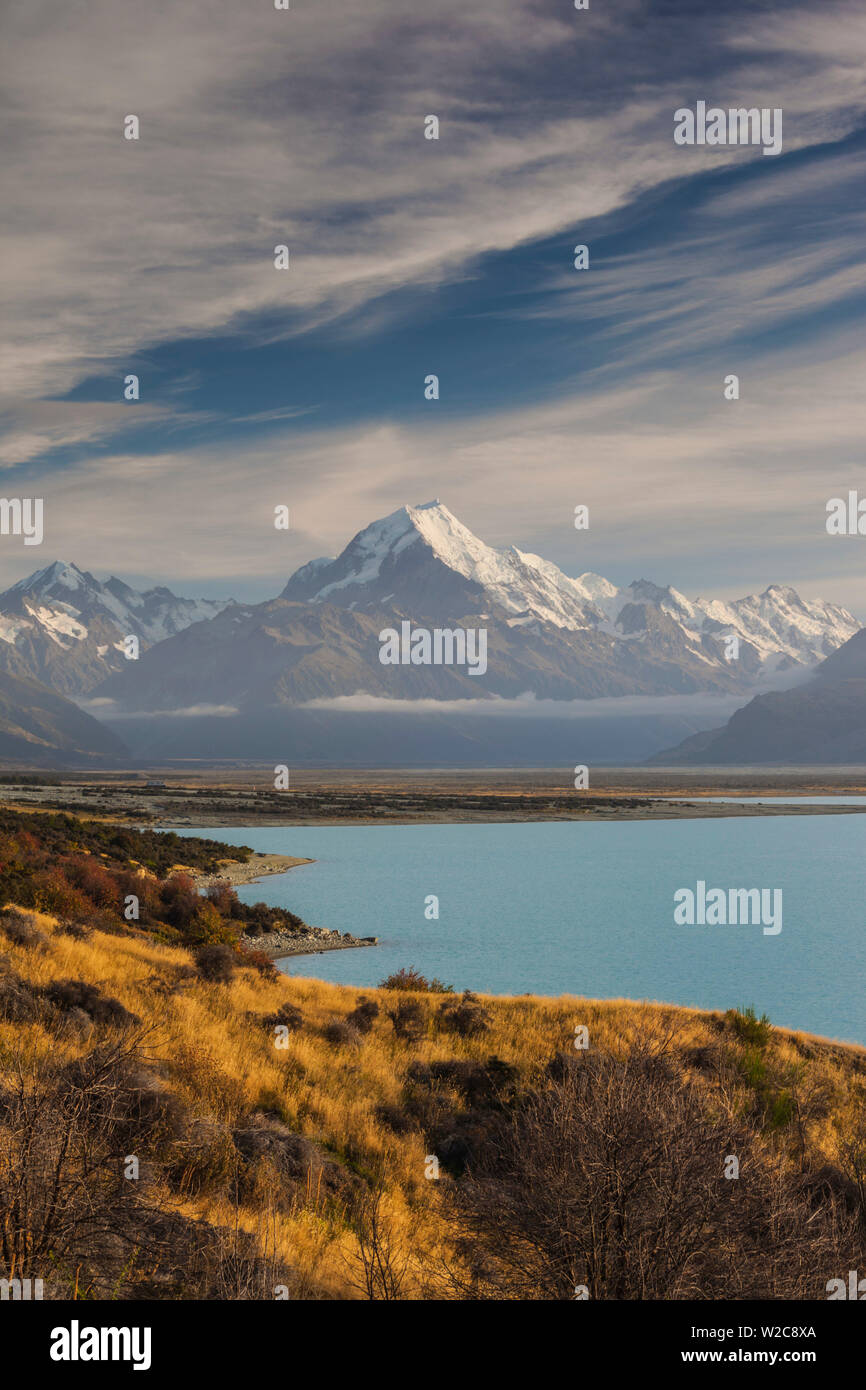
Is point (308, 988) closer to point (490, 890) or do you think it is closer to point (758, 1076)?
point (758, 1076)

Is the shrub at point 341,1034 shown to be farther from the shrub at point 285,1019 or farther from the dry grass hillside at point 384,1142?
the shrub at point 285,1019

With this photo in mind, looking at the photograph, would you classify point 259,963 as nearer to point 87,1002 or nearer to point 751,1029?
point 87,1002

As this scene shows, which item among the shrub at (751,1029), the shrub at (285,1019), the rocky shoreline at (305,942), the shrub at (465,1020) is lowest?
the shrub at (751,1029)

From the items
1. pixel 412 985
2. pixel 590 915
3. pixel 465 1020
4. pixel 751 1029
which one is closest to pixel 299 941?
pixel 412 985

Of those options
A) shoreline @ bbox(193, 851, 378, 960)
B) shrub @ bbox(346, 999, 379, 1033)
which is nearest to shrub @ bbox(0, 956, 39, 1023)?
shrub @ bbox(346, 999, 379, 1033)

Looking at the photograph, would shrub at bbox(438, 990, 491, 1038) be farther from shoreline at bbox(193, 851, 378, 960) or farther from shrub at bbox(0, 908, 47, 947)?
shoreline at bbox(193, 851, 378, 960)

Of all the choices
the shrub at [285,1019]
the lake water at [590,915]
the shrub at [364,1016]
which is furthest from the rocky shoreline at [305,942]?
the shrub at [285,1019]
